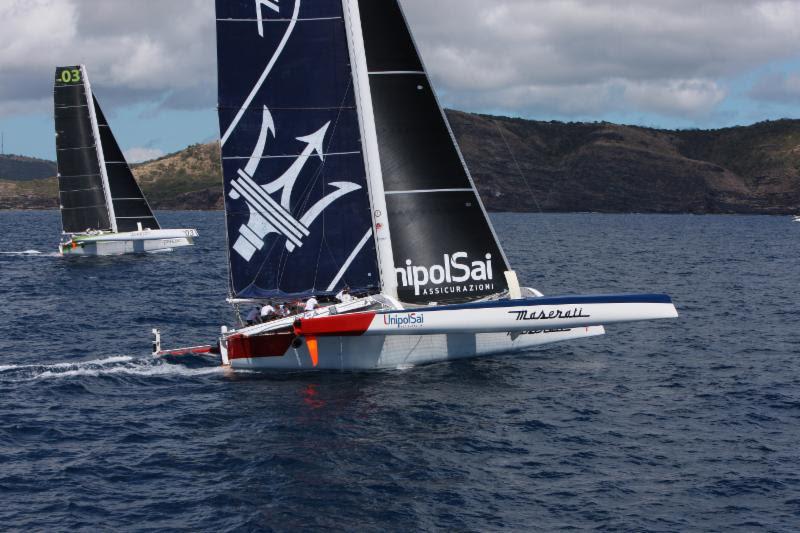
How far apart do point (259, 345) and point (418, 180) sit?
568 cm

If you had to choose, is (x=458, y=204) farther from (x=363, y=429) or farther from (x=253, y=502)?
(x=253, y=502)

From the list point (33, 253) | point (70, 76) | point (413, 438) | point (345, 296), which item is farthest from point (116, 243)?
point (413, 438)

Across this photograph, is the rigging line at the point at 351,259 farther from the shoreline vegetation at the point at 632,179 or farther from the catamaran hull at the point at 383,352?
the shoreline vegetation at the point at 632,179

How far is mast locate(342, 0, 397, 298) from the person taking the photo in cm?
2180

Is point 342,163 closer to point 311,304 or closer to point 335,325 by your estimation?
point 311,304

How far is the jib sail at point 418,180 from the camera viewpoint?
2194 cm

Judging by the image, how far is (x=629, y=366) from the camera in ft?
78.7

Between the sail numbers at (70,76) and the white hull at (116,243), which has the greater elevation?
the sail numbers at (70,76)

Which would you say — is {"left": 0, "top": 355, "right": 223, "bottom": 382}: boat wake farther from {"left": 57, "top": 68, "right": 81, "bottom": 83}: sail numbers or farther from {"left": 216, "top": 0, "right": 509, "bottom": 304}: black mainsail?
{"left": 57, "top": 68, "right": 81, "bottom": 83}: sail numbers

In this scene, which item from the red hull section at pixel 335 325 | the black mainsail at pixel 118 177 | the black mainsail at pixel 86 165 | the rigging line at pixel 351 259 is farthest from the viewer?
the black mainsail at pixel 118 177

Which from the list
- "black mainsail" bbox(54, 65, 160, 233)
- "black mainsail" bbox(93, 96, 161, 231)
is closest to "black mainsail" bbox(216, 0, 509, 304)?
"black mainsail" bbox(54, 65, 160, 233)

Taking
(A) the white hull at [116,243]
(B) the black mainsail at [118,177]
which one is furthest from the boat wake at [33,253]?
(B) the black mainsail at [118,177]

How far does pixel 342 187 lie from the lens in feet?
74.0

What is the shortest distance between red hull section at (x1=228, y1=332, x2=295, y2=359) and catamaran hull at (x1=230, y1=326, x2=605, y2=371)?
129mm
